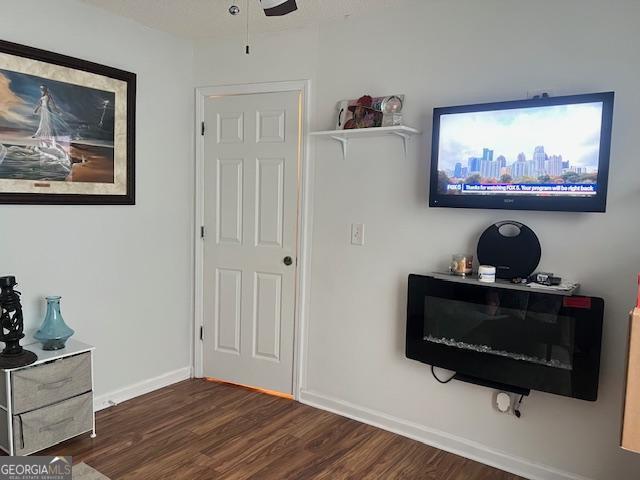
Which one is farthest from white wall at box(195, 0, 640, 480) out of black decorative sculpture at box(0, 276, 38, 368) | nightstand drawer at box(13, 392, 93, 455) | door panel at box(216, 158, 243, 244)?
black decorative sculpture at box(0, 276, 38, 368)

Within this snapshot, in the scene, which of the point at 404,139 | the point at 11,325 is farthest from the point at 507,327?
the point at 11,325

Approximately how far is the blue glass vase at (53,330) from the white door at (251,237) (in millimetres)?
1128

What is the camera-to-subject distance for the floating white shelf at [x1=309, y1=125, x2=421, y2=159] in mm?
2752

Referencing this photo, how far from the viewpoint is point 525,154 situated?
239 centimetres

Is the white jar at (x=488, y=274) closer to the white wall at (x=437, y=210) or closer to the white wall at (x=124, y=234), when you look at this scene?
the white wall at (x=437, y=210)

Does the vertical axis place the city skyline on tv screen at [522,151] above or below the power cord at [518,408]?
above

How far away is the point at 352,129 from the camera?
290 centimetres

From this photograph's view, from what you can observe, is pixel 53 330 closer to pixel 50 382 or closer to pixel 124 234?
pixel 50 382

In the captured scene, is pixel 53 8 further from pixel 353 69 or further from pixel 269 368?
pixel 269 368

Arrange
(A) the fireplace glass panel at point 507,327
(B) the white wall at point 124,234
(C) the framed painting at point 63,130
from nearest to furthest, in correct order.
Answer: (A) the fireplace glass panel at point 507,327 < (C) the framed painting at point 63,130 < (B) the white wall at point 124,234

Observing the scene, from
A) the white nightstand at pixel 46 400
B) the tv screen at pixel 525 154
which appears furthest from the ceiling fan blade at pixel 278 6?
the white nightstand at pixel 46 400

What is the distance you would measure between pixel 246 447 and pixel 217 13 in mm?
2515

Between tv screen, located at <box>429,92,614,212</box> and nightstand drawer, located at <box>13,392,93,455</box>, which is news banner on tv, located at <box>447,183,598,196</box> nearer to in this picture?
tv screen, located at <box>429,92,614,212</box>

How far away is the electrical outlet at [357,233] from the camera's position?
3080mm
